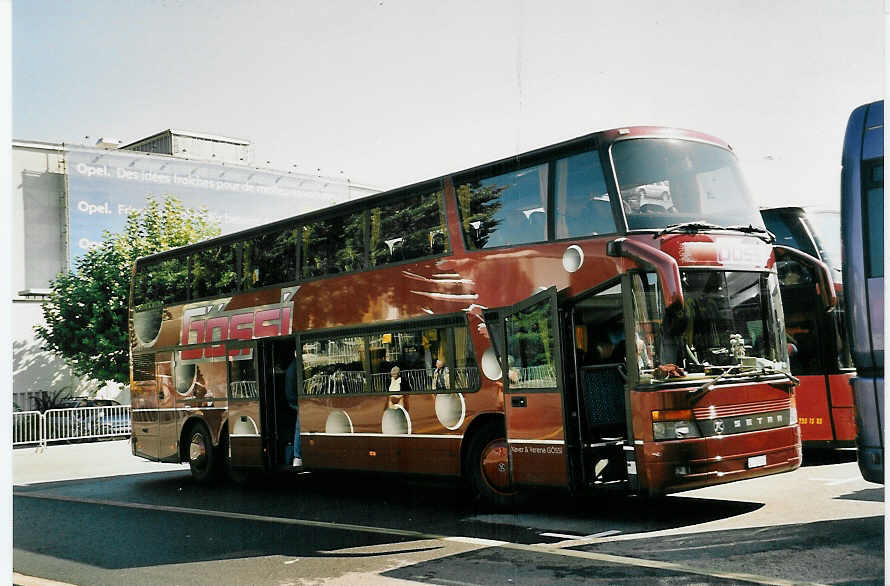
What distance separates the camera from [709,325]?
330 inches

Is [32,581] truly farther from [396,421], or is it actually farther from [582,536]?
[582,536]

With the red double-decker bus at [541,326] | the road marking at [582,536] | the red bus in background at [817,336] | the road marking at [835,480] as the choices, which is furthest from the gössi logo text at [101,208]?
the road marking at [835,480]

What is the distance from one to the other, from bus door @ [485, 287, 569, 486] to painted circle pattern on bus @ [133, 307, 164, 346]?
7.40 metres

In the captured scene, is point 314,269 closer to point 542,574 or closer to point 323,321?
point 323,321

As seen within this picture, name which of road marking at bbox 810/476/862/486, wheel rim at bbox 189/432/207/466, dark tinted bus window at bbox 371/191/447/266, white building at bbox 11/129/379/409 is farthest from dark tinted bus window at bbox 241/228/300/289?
road marking at bbox 810/476/862/486

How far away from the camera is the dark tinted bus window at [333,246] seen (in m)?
11.5

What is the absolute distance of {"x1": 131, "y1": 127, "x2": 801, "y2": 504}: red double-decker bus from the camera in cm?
827

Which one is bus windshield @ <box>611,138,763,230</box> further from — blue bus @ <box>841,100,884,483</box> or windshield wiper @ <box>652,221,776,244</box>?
blue bus @ <box>841,100,884,483</box>

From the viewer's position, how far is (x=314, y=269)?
39.8ft

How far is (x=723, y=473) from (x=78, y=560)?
18.9ft

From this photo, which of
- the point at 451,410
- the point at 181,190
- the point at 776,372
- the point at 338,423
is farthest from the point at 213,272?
the point at 776,372

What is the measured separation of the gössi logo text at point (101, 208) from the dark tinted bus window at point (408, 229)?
16.7 feet

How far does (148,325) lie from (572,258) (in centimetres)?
866

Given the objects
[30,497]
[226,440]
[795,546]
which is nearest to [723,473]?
[795,546]
